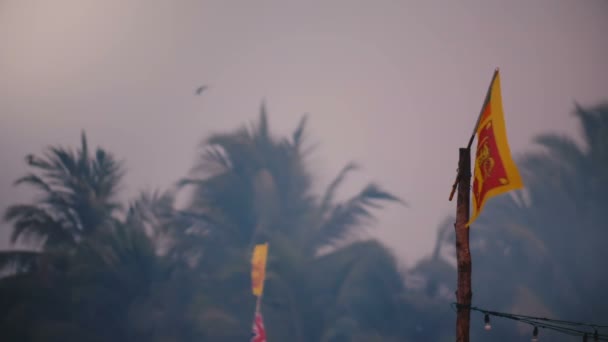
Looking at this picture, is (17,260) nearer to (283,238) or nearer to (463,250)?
(283,238)

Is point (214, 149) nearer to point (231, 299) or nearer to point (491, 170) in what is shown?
point (231, 299)

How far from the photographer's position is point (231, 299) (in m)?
26.7

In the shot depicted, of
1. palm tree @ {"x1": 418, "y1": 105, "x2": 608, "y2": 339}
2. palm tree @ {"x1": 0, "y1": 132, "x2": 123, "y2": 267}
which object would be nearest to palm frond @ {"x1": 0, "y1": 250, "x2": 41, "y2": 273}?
palm tree @ {"x1": 0, "y1": 132, "x2": 123, "y2": 267}

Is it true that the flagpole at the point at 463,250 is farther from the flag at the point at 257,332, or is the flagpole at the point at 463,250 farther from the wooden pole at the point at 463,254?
the flag at the point at 257,332

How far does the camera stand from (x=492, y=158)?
26.2 ft

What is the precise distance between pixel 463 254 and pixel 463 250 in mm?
56

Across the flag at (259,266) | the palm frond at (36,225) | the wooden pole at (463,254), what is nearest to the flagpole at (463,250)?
the wooden pole at (463,254)

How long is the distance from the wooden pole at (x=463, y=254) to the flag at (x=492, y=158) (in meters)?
0.53

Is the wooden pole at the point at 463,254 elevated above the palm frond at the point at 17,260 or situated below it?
below

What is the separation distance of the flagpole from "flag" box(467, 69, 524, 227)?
0.15 metres

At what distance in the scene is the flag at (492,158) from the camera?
7.57 meters

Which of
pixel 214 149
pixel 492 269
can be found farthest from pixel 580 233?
pixel 214 149

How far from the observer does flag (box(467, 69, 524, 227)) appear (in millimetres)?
7574

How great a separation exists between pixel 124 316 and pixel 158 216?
14.9 ft
